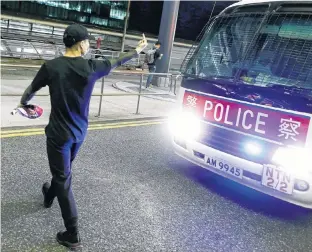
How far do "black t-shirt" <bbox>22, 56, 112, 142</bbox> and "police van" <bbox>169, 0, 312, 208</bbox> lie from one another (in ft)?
5.45

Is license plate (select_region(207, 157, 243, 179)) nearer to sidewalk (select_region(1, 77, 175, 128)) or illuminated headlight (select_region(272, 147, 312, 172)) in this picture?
illuminated headlight (select_region(272, 147, 312, 172))

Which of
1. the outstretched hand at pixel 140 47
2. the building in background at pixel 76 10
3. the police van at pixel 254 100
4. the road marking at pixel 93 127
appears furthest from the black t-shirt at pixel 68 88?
the building in background at pixel 76 10

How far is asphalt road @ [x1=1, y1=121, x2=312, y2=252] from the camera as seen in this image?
3.18 m

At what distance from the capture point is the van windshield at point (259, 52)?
3.90 meters

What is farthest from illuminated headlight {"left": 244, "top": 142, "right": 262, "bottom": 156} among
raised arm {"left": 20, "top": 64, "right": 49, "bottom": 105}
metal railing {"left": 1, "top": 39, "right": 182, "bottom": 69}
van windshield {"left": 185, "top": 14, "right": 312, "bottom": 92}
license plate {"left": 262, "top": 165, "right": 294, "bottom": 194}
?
metal railing {"left": 1, "top": 39, "right": 182, "bottom": 69}

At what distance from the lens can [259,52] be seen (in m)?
4.16

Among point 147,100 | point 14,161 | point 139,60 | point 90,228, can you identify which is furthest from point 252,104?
point 139,60

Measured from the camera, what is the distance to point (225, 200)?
434cm

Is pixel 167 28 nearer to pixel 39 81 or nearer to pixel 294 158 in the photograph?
pixel 294 158

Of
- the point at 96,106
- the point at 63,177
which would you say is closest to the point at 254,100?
the point at 63,177

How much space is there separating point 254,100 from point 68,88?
6.35 feet

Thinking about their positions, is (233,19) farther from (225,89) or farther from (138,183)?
(138,183)

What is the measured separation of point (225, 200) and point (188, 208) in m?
0.59

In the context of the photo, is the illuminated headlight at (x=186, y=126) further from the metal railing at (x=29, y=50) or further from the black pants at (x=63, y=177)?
the metal railing at (x=29, y=50)
